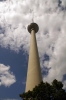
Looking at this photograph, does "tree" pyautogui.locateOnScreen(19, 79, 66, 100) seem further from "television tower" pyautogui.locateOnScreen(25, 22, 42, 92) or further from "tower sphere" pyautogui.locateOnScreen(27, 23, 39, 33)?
"tower sphere" pyautogui.locateOnScreen(27, 23, 39, 33)

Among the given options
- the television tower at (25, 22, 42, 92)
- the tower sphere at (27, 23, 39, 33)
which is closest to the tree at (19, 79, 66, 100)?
the television tower at (25, 22, 42, 92)

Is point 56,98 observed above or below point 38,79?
below

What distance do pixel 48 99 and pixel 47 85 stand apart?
2.08 metres

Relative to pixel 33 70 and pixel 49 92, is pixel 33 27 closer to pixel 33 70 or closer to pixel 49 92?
pixel 33 70

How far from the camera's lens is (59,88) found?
24.6 m

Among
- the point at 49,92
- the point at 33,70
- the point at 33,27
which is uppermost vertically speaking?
the point at 33,27

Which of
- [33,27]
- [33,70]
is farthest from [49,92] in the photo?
[33,27]

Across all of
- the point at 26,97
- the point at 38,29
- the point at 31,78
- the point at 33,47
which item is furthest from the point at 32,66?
the point at 38,29

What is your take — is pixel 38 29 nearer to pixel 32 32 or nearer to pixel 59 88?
pixel 32 32

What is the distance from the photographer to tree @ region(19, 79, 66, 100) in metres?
23.5

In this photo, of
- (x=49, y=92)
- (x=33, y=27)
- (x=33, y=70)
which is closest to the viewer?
(x=49, y=92)

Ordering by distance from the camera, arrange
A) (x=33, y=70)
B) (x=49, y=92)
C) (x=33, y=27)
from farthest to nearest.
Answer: (x=33, y=27)
(x=33, y=70)
(x=49, y=92)

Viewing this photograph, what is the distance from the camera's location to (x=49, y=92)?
23.8 metres

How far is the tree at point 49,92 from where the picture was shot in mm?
23484
